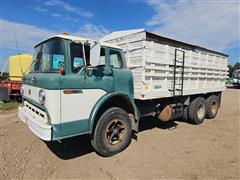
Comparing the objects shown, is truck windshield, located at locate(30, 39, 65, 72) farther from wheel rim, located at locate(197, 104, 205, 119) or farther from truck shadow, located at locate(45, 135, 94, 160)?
wheel rim, located at locate(197, 104, 205, 119)

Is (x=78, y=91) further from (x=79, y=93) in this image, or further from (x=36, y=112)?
(x=36, y=112)

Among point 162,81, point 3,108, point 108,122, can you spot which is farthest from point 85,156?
point 3,108

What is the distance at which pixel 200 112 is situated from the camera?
700 cm

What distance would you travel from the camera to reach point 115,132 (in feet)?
14.0

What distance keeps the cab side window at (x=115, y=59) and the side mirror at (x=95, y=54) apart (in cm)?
84

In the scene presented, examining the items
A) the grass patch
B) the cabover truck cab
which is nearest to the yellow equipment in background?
the grass patch

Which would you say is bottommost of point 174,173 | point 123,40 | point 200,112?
point 174,173

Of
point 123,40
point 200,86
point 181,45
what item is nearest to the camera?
point 123,40

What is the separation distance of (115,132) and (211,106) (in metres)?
4.96

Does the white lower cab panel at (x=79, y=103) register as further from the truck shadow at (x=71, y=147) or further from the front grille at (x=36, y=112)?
the truck shadow at (x=71, y=147)

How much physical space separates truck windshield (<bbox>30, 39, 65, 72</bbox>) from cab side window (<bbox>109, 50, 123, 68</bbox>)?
1.13m

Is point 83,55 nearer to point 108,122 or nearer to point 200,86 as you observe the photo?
point 108,122

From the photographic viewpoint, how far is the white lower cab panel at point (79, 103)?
130 inches

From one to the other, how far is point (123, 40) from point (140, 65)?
3.18ft
